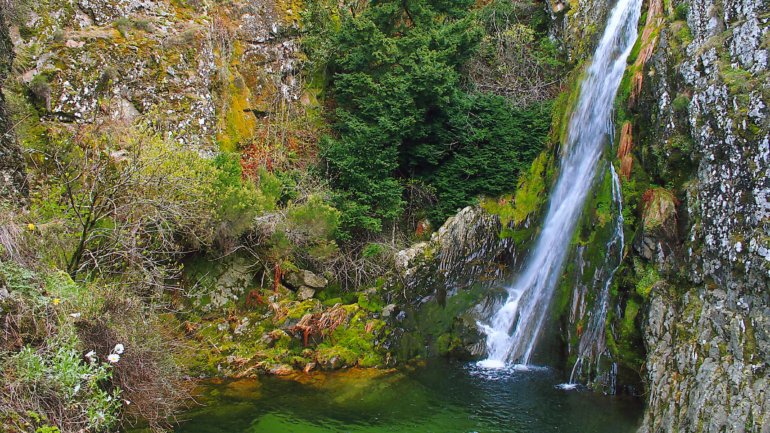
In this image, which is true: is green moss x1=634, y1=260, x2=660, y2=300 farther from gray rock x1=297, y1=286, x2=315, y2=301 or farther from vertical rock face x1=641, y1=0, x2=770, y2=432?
gray rock x1=297, y1=286, x2=315, y2=301

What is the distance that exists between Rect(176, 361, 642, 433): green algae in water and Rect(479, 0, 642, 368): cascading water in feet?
3.66

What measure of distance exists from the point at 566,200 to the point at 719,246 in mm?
5405

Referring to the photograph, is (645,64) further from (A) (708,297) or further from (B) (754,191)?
(A) (708,297)

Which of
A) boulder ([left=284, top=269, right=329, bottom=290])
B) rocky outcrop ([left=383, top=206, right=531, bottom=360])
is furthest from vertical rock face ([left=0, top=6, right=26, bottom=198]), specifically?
rocky outcrop ([left=383, top=206, right=531, bottom=360])

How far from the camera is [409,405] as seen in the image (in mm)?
9992

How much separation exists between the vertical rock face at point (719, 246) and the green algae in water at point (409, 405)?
4.84 feet

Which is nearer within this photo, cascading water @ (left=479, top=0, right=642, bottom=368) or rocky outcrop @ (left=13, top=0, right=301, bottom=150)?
cascading water @ (left=479, top=0, right=642, bottom=368)

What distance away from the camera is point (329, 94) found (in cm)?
1808

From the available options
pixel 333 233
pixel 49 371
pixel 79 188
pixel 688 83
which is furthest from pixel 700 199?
pixel 79 188

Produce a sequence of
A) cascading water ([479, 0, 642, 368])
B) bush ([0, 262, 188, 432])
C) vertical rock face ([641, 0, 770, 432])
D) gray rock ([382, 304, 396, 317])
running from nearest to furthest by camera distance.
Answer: bush ([0, 262, 188, 432]) < vertical rock face ([641, 0, 770, 432]) < cascading water ([479, 0, 642, 368]) < gray rock ([382, 304, 396, 317])

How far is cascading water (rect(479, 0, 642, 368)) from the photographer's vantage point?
1243 centimetres

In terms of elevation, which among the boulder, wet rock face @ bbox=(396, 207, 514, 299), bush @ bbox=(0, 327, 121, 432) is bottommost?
bush @ bbox=(0, 327, 121, 432)

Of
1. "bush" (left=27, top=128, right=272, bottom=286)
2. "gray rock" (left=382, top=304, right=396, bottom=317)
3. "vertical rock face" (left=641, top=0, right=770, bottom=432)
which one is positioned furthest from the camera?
"gray rock" (left=382, top=304, right=396, bottom=317)

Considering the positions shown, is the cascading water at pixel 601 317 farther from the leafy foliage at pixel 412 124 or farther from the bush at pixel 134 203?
the bush at pixel 134 203
